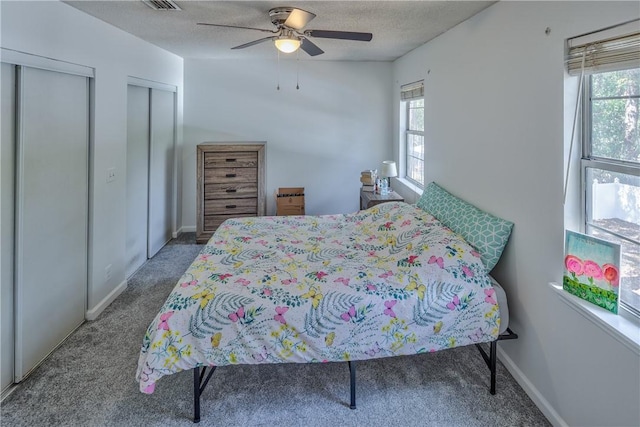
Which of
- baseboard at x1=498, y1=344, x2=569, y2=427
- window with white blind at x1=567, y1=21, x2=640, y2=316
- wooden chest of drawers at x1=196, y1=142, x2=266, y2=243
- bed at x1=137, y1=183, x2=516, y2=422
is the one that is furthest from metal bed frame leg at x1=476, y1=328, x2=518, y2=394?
wooden chest of drawers at x1=196, y1=142, x2=266, y2=243

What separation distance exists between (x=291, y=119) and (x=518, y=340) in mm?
3962

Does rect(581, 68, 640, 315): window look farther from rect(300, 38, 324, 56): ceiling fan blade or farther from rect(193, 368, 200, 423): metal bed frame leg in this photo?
rect(193, 368, 200, 423): metal bed frame leg

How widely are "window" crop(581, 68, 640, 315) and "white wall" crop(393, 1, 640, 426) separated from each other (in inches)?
4.2

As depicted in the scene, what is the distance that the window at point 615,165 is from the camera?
1.57 metres

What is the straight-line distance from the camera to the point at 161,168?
4.61 meters

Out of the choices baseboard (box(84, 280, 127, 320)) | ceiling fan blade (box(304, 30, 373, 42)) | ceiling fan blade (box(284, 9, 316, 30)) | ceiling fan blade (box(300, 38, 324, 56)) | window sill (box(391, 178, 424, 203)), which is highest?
ceiling fan blade (box(284, 9, 316, 30))

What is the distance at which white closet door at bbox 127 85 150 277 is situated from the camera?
12.2 ft

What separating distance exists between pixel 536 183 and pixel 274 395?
1835mm

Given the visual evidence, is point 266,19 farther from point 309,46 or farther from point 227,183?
point 227,183

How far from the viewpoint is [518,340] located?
7.43 feet

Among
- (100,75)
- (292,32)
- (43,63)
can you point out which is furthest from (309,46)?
(43,63)

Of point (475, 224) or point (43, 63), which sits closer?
point (43, 63)

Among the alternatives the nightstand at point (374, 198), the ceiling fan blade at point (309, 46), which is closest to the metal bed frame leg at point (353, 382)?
the ceiling fan blade at point (309, 46)

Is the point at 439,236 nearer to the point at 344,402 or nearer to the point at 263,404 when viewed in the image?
the point at 344,402
